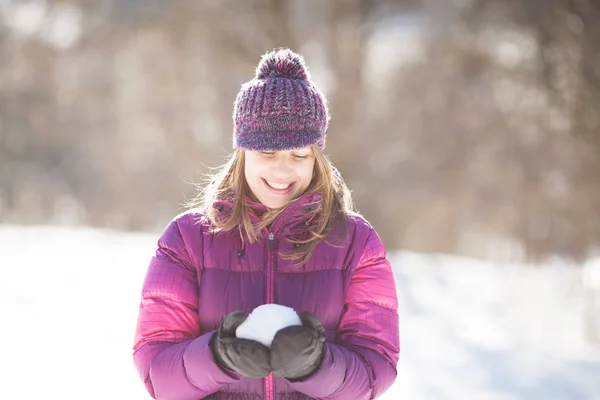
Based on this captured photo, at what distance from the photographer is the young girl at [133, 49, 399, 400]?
1.54 m

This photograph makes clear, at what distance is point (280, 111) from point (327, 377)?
2.26 ft

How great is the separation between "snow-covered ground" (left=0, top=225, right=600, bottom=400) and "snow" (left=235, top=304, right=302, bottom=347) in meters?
2.11

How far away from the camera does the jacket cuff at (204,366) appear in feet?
4.73

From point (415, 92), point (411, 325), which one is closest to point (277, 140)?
point (411, 325)

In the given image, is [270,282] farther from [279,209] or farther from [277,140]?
[277,140]

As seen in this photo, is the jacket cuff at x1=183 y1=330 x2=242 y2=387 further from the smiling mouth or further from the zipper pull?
the smiling mouth

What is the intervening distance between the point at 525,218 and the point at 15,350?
612cm

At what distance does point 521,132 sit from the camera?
292 inches

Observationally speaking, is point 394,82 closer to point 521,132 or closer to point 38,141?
point 521,132

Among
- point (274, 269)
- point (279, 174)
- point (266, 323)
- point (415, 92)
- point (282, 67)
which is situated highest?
Result: point (415, 92)

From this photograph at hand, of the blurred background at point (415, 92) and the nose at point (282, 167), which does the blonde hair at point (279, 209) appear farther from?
the blurred background at point (415, 92)

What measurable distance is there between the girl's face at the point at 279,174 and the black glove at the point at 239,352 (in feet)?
1.42

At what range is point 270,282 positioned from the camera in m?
1.60

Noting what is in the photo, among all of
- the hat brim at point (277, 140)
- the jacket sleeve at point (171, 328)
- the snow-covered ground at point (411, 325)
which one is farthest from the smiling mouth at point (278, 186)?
the snow-covered ground at point (411, 325)
